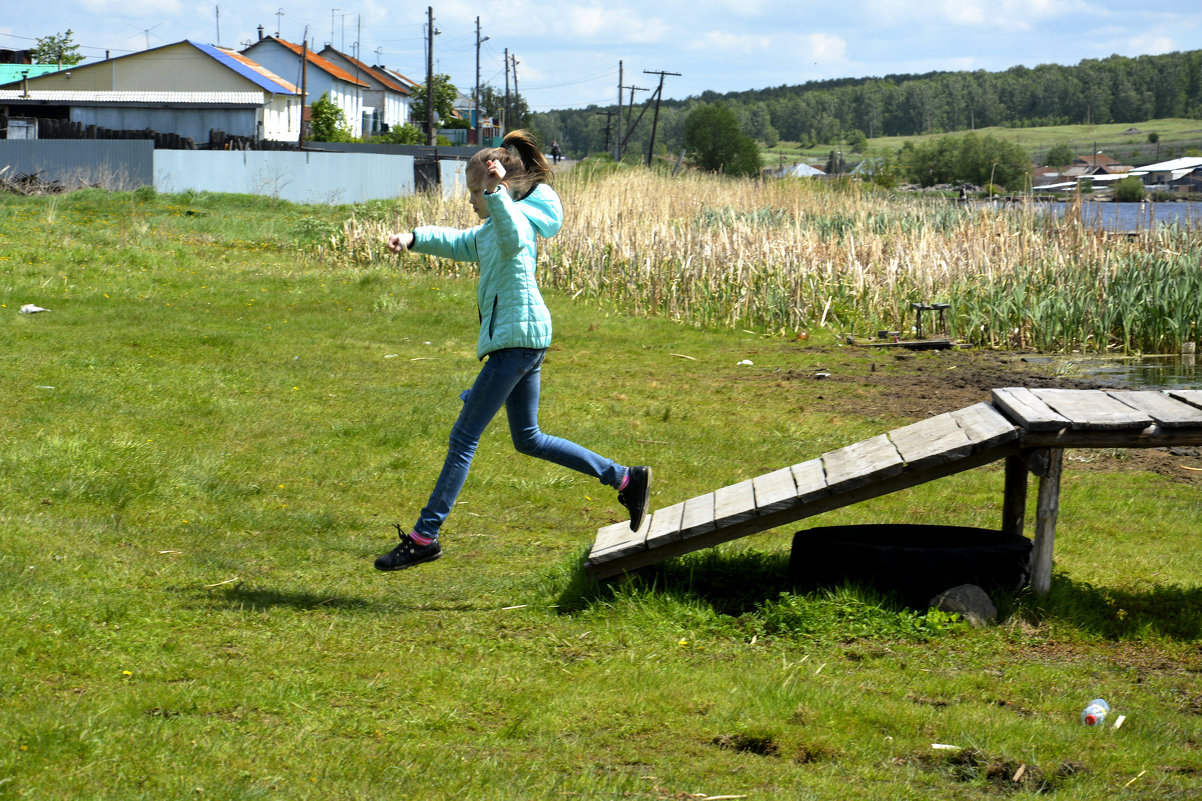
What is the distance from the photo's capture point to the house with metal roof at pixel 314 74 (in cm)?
8525

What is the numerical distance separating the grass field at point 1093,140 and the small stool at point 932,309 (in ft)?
361

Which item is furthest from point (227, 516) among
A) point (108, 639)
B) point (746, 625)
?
point (746, 625)

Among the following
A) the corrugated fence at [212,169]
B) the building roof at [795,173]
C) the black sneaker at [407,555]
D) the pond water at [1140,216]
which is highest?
the building roof at [795,173]

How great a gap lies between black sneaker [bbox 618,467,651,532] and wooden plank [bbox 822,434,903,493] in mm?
899

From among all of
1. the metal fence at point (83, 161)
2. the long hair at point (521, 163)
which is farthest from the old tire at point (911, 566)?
the metal fence at point (83, 161)

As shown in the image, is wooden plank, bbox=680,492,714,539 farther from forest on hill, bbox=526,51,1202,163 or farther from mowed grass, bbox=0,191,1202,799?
forest on hill, bbox=526,51,1202,163

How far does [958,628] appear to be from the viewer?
5.07m

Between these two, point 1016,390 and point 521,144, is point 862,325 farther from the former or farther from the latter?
point 521,144

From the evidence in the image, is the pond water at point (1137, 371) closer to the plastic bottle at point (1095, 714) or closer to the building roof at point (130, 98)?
the plastic bottle at point (1095, 714)

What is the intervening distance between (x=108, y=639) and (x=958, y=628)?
3710 mm

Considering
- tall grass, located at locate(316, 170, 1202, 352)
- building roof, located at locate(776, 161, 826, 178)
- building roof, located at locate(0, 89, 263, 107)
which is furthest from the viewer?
building roof, located at locate(0, 89, 263, 107)

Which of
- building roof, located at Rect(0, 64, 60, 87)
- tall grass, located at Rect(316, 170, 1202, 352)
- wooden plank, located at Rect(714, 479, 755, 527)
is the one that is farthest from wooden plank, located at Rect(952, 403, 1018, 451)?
building roof, located at Rect(0, 64, 60, 87)

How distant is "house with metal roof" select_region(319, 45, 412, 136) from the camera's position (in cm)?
A: 9756

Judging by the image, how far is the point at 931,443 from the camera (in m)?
5.17
